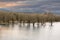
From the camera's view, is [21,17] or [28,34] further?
[21,17]

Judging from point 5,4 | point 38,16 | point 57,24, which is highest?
point 5,4

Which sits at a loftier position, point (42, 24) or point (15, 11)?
point (15, 11)

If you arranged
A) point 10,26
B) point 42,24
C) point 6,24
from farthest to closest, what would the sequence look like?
point 42,24 < point 10,26 < point 6,24

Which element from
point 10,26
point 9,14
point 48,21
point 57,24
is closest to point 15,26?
point 10,26

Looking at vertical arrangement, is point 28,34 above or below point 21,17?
below

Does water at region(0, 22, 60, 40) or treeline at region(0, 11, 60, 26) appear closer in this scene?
water at region(0, 22, 60, 40)

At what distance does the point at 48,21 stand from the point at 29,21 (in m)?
2.07

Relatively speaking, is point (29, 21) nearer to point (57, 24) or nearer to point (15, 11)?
point (15, 11)

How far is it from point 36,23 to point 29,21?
123cm

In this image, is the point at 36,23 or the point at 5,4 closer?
the point at 5,4

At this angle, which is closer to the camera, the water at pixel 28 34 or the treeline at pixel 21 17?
the water at pixel 28 34

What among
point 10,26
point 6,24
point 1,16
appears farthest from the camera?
point 10,26

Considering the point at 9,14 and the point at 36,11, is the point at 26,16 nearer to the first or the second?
the point at 9,14

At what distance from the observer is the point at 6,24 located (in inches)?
557
